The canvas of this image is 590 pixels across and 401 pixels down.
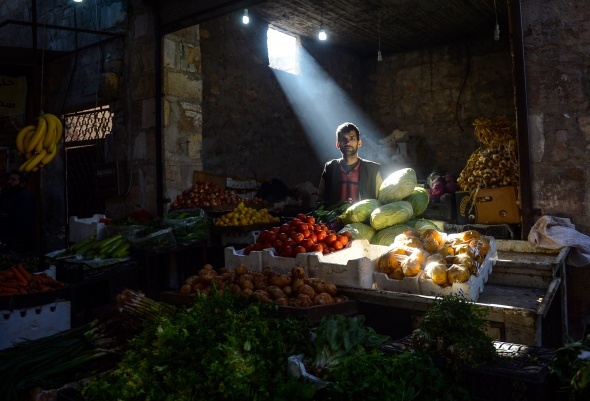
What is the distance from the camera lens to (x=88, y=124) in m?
8.27

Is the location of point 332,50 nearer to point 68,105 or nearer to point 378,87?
point 378,87

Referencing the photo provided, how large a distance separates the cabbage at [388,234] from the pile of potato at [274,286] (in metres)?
1.04

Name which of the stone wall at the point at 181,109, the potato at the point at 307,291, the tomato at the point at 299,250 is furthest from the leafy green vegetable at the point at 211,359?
the stone wall at the point at 181,109

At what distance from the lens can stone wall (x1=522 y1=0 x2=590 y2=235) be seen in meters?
4.14

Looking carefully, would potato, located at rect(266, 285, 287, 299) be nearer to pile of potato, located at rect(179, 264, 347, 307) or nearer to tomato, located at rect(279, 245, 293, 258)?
pile of potato, located at rect(179, 264, 347, 307)

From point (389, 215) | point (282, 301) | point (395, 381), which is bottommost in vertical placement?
point (395, 381)

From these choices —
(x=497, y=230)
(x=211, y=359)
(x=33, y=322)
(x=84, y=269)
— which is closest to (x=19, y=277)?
(x=33, y=322)

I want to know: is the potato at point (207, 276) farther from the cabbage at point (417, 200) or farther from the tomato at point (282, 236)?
the cabbage at point (417, 200)

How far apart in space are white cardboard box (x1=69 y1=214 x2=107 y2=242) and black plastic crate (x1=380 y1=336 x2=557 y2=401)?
5.42 metres

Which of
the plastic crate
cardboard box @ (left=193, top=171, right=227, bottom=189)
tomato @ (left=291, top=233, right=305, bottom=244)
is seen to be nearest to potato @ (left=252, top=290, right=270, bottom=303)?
tomato @ (left=291, top=233, right=305, bottom=244)

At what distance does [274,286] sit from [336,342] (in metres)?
1.00

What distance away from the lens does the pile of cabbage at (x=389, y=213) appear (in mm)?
4500

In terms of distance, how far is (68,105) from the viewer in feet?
27.5

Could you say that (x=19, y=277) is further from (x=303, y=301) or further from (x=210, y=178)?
(x=210, y=178)
